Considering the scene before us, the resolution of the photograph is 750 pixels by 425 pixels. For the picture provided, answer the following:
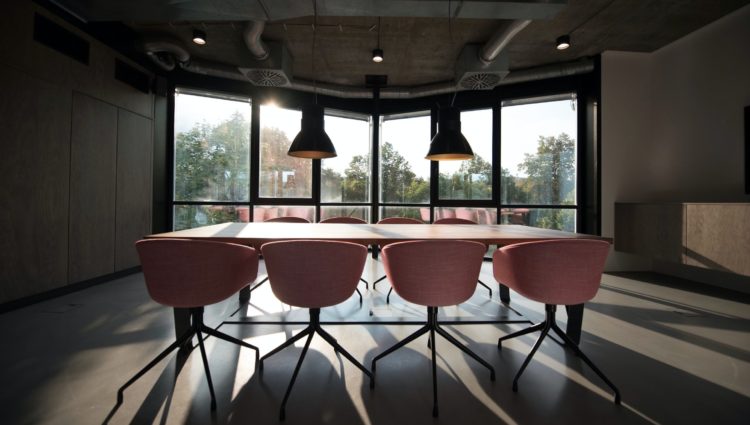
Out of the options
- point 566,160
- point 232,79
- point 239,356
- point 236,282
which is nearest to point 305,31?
point 232,79

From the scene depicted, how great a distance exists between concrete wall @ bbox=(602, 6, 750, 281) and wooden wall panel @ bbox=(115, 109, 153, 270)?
7.20 metres

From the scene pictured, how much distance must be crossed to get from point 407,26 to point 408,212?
3190 millimetres

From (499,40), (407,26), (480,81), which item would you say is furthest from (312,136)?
(480,81)

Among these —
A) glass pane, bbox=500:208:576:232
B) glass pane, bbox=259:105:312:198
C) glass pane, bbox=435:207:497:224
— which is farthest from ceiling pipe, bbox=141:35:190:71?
glass pane, bbox=500:208:576:232

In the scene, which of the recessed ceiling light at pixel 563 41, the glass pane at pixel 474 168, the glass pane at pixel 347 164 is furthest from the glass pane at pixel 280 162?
the recessed ceiling light at pixel 563 41

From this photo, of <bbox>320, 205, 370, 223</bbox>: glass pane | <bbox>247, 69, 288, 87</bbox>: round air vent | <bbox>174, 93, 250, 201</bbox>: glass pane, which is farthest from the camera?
<bbox>320, 205, 370, 223</bbox>: glass pane

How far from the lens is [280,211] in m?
5.67

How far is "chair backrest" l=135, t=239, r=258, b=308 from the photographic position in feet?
5.41

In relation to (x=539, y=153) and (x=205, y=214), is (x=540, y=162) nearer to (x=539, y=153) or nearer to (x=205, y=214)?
(x=539, y=153)

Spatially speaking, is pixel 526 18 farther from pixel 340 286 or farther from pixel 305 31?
pixel 340 286

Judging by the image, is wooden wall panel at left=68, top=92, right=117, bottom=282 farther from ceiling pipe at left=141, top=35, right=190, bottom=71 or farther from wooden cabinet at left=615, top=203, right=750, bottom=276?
wooden cabinet at left=615, top=203, right=750, bottom=276

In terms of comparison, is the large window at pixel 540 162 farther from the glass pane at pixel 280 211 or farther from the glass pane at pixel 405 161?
the glass pane at pixel 280 211

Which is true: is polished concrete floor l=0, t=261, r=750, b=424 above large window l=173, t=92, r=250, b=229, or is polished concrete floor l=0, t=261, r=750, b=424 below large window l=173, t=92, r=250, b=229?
below

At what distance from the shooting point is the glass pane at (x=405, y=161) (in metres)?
5.93
